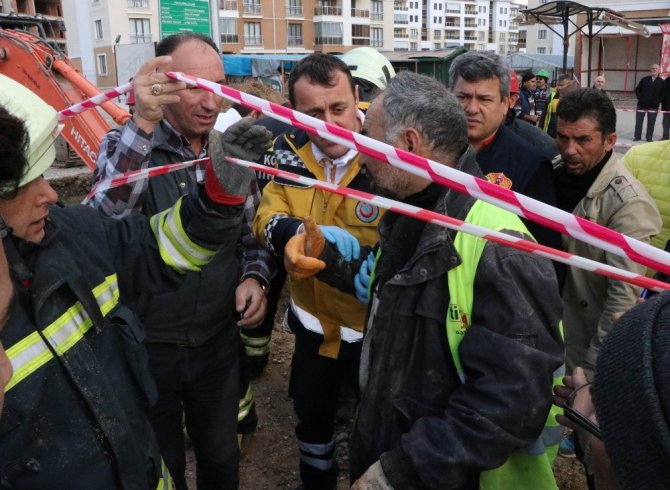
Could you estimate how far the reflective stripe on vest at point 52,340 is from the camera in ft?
4.27

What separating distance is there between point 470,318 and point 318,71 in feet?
4.81

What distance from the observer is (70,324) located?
1412 mm

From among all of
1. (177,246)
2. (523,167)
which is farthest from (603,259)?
(177,246)

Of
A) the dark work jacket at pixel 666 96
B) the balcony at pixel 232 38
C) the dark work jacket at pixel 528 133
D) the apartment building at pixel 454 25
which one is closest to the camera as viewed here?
the dark work jacket at pixel 528 133

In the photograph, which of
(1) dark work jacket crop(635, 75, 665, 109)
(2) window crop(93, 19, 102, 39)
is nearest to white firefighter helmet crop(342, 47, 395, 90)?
(1) dark work jacket crop(635, 75, 665, 109)

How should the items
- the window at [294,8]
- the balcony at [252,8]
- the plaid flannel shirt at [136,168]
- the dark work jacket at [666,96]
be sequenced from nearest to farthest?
1. the plaid flannel shirt at [136,168]
2. the dark work jacket at [666,96]
3. the balcony at [252,8]
4. the window at [294,8]

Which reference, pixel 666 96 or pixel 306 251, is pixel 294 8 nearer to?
pixel 666 96

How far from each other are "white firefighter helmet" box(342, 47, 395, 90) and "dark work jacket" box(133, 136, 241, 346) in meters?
2.33

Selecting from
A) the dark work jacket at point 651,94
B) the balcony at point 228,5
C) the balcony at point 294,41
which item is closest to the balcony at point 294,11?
the balcony at point 294,41

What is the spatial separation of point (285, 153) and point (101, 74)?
4500cm

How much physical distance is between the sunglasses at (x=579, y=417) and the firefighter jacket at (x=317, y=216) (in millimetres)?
1200

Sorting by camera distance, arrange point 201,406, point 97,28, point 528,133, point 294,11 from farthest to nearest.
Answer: point 294,11 → point 97,28 → point 528,133 → point 201,406

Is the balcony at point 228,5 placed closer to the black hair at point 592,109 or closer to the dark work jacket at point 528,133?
the dark work jacket at point 528,133

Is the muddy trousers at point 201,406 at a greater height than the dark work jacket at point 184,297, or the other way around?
the dark work jacket at point 184,297
